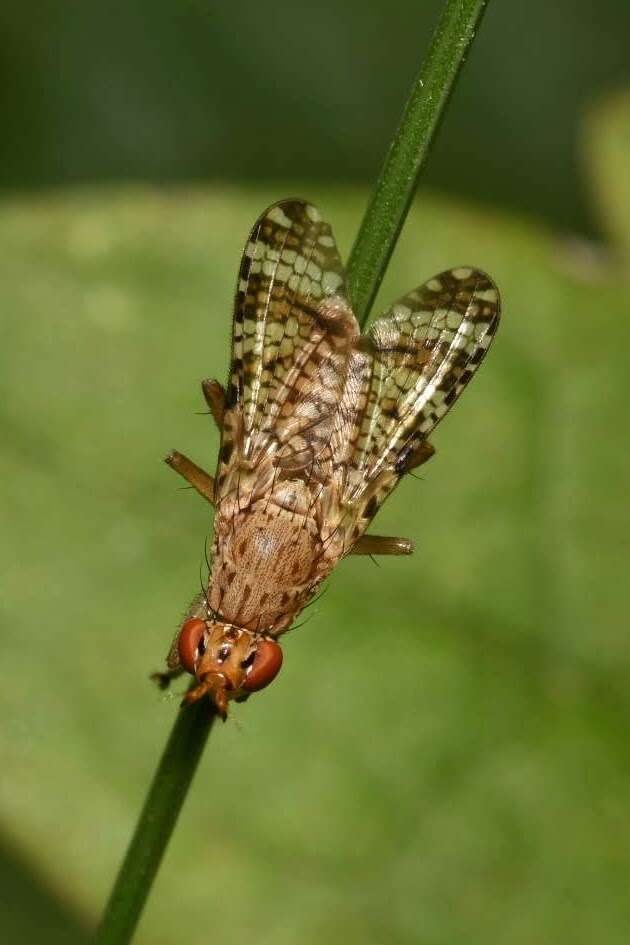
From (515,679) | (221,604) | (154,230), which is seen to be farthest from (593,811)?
(154,230)

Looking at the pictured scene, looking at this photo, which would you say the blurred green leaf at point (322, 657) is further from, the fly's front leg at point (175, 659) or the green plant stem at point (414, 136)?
the green plant stem at point (414, 136)

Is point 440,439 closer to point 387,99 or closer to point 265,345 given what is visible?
point 265,345

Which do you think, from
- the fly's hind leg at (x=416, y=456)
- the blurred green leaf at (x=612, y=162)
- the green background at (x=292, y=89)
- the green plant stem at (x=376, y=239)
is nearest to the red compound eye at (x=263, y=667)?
the green plant stem at (x=376, y=239)

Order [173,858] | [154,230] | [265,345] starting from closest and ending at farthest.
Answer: [265,345], [173,858], [154,230]

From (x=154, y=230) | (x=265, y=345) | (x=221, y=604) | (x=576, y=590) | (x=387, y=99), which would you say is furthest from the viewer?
(x=387, y=99)

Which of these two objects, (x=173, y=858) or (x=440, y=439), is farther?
(x=440, y=439)

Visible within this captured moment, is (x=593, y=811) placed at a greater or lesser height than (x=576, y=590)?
lesser
